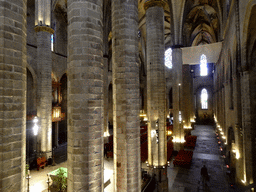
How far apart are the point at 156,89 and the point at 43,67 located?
29.5 feet

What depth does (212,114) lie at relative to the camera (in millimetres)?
34406

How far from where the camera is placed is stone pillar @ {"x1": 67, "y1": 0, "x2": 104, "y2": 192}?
13.4 feet

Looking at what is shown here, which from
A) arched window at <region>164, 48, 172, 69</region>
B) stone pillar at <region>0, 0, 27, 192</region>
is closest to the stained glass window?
arched window at <region>164, 48, 172, 69</region>

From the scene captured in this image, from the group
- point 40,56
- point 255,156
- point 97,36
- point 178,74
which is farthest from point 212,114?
point 97,36

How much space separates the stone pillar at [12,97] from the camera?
341 centimetres

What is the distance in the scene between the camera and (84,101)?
4168 mm

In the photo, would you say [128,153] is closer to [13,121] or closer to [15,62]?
[13,121]

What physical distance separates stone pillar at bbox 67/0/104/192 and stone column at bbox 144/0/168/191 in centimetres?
659

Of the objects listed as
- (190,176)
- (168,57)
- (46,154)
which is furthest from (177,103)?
(168,57)

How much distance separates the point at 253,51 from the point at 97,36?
7957mm

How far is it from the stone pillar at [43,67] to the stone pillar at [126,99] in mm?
8969

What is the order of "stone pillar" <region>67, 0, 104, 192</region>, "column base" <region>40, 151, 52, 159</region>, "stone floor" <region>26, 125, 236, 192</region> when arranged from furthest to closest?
"column base" <region>40, 151, 52, 159</region>
"stone floor" <region>26, 125, 236, 192</region>
"stone pillar" <region>67, 0, 104, 192</region>

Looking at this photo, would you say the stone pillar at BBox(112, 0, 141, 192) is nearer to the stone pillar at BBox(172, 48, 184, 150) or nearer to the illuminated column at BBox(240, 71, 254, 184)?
the illuminated column at BBox(240, 71, 254, 184)

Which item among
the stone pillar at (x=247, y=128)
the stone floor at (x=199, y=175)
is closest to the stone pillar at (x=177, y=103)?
the stone floor at (x=199, y=175)
